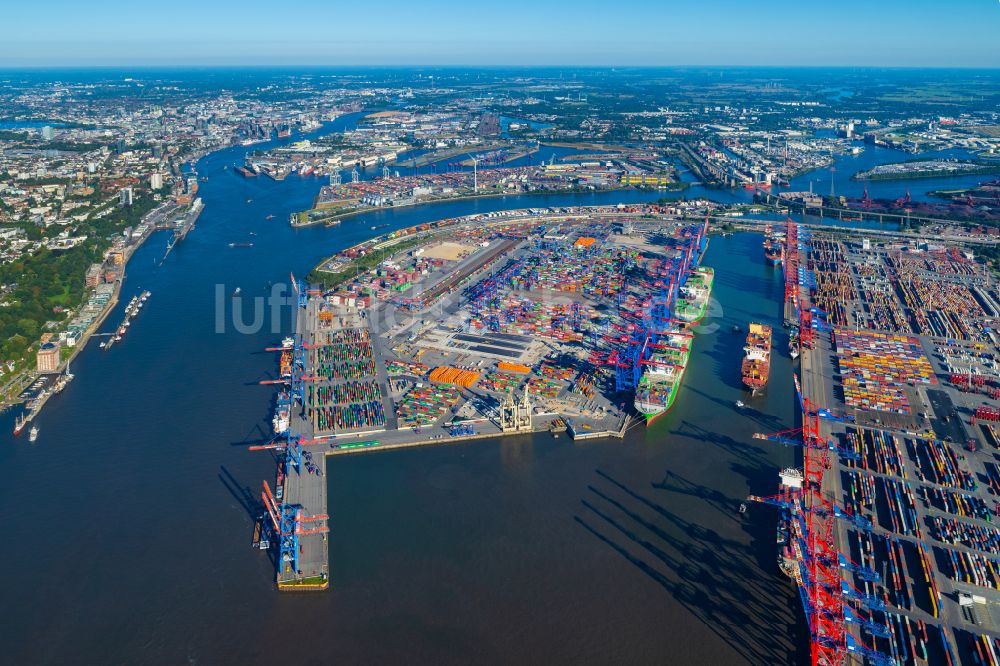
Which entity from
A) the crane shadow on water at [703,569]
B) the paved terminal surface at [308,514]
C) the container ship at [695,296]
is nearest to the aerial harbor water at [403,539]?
the crane shadow on water at [703,569]

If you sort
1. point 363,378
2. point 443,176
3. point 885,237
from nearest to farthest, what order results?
point 363,378
point 885,237
point 443,176

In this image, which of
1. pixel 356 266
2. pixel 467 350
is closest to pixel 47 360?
pixel 356 266

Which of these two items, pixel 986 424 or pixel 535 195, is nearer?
pixel 986 424

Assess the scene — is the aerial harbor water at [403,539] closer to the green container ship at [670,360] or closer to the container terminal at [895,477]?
the green container ship at [670,360]

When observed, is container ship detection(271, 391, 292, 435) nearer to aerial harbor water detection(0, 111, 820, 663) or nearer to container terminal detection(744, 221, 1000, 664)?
aerial harbor water detection(0, 111, 820, 663)

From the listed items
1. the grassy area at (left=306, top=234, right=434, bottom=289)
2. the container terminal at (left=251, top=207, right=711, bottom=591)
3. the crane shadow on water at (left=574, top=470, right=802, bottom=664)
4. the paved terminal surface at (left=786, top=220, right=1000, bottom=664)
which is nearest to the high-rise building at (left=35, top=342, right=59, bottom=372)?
Answer: the container terminal at (left=251, top=207, right=711, bottom=591)

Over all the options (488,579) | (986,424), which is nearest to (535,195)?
(986,424)

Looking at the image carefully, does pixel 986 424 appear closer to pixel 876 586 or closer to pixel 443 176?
pixel 876 586
